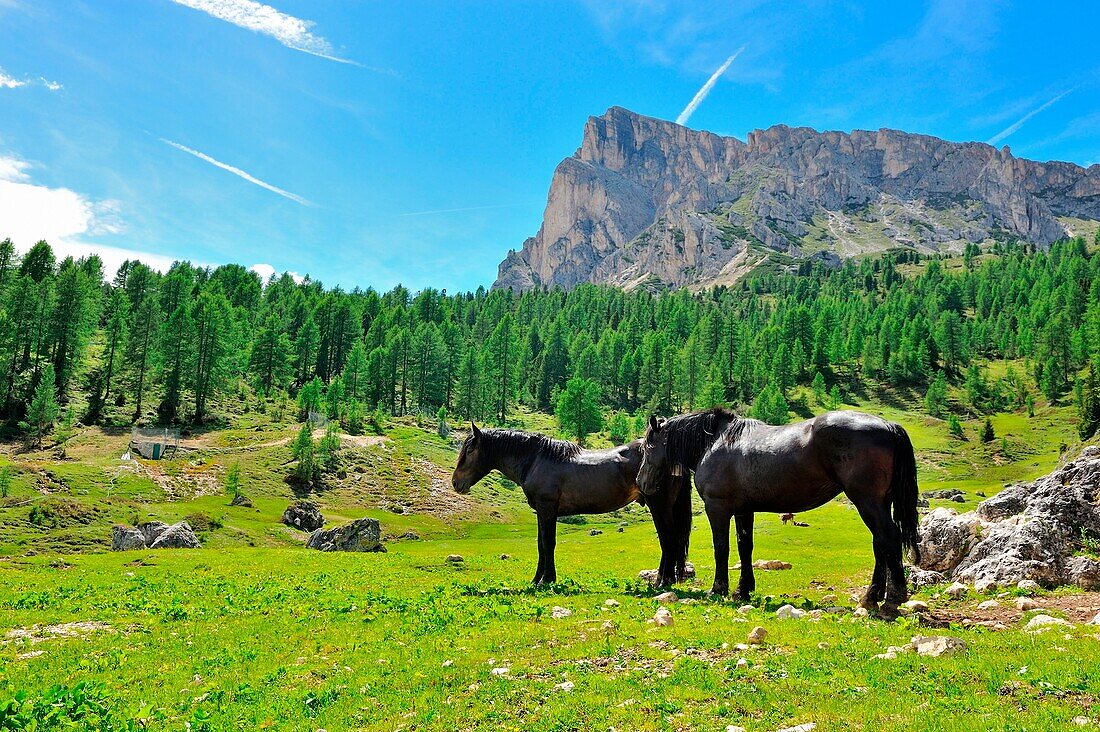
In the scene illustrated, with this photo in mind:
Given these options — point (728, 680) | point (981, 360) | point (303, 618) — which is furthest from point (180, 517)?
point (981, 360)

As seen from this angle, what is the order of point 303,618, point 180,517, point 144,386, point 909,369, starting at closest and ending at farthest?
point 303,618 < point 180,517 < point 144,386 < point 909,369

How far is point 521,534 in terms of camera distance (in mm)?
66000

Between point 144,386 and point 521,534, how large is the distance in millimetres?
73263

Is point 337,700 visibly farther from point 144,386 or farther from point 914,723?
point 144,386

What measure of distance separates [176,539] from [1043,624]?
155 feet

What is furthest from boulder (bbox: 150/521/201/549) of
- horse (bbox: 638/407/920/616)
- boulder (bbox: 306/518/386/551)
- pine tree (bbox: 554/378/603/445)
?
pine tree (bbox: 554/378/603/445)

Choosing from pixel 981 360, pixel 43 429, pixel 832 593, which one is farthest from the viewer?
pixel 981 360

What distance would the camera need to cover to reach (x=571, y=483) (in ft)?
59.1

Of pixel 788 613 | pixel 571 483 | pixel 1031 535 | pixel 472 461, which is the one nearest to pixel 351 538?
pixel 472 461

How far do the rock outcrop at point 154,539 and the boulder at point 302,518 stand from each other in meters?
14.5

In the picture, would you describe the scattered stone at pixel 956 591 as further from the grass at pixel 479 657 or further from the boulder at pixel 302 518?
the boulder at pixel 302 518

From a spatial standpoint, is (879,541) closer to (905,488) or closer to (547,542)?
(905,488)

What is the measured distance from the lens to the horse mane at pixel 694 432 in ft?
50.8

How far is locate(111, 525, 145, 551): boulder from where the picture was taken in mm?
40969
